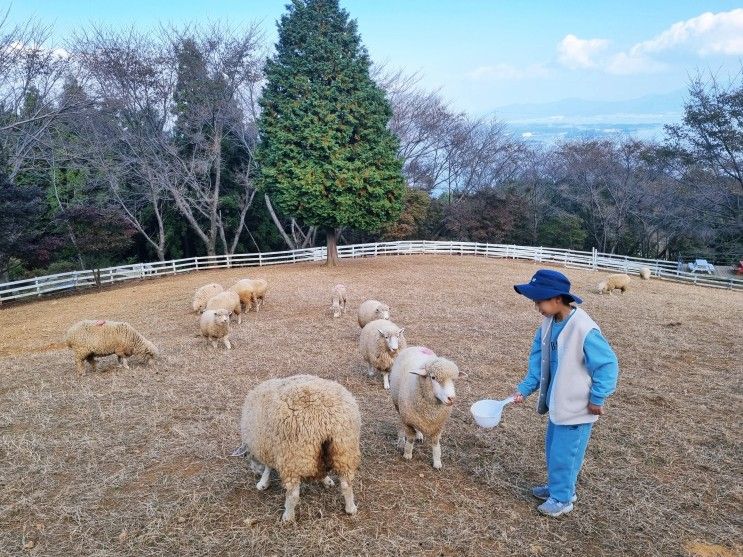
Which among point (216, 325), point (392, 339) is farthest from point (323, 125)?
point (392, 339)

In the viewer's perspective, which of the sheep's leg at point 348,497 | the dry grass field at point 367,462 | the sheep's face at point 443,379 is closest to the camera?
the dry grass field at point 367,462

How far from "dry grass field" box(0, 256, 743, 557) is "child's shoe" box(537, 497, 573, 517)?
8cm

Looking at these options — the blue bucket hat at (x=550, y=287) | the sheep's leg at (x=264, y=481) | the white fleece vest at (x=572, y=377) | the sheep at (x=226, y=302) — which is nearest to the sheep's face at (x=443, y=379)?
the white fleece vest at (x=572, y=377)

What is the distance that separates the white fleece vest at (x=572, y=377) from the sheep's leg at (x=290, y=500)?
2.26 metres

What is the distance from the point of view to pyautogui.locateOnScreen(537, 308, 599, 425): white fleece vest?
156 inches

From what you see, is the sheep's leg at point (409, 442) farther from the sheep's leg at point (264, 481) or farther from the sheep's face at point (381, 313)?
the sheep's face at point (381, 313)

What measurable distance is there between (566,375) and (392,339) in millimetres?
3700

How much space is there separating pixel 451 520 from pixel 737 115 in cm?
3105

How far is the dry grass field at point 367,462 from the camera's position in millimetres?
4047

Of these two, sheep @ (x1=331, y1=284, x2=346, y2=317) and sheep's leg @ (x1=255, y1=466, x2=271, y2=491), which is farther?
sheep @ (x1=331, y1=284, x2=346, y2=317)

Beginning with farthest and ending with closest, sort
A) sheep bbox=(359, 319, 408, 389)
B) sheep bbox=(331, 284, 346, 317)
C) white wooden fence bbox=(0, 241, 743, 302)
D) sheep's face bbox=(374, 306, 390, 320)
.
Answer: white wooden fence bbox=(0, 241, 743, 302), sheep bbox=(331, 284, 346, 317), sheep's face bbox=(374, 306, 390, 320), sheep bbox=(359, 319, 408, 389)

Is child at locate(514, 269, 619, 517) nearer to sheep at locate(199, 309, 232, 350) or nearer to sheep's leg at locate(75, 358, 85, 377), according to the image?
sheep at locate(199, 309, 232, 350)

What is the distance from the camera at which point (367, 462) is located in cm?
521

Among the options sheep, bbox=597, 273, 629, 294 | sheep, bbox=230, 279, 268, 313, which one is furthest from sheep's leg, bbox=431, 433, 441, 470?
sheep, bbox=597, 273, 629, 294
